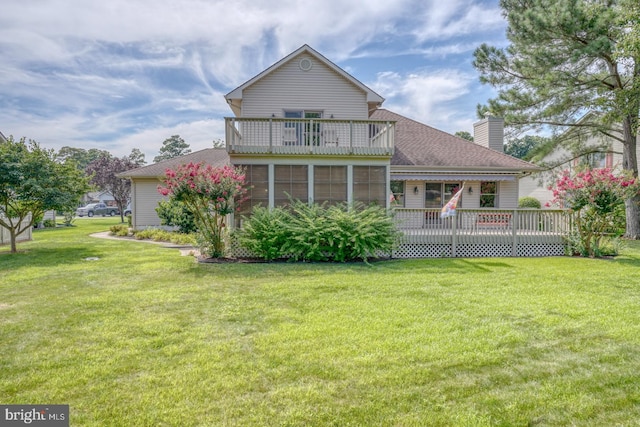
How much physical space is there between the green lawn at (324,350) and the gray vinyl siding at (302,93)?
8.76 m

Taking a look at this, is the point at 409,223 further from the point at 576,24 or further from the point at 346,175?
the point at 576,24

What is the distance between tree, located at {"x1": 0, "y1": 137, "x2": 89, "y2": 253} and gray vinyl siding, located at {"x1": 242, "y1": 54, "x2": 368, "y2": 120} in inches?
276

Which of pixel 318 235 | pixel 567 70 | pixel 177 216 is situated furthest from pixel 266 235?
pixel 567 70

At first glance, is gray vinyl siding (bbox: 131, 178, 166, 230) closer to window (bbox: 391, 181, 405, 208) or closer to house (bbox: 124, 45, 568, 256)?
house (bbox: 124, 45, 568, 256)

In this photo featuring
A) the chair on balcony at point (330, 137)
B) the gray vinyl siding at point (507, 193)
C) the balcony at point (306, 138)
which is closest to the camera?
the balcony at point (306, 138)

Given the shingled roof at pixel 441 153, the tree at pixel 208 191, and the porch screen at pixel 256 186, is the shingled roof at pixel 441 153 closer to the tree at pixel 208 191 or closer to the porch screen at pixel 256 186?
the porch screen at pixel 256 186

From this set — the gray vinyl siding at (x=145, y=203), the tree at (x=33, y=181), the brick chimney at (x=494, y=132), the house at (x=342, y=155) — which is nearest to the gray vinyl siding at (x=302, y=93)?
the house at (x=342, y=155)

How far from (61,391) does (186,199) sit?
764 cm

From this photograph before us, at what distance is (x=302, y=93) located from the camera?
1462 cm

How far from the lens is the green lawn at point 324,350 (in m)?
3.03

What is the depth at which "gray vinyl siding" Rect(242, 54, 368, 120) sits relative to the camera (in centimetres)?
1450

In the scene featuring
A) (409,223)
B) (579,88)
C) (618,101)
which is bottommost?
(409,223)

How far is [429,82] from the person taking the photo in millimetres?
18562

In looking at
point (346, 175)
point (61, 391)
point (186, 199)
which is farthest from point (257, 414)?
point (346, 175)
